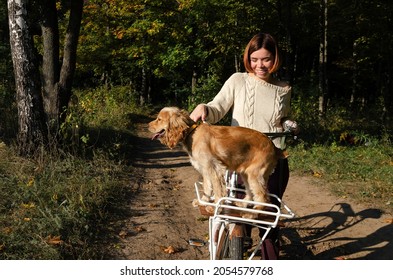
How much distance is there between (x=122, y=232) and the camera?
19.3 feet

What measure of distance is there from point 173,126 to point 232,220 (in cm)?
99

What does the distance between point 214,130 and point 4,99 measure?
9.22 m

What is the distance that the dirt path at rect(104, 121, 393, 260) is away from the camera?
564 cm

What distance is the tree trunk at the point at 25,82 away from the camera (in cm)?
782

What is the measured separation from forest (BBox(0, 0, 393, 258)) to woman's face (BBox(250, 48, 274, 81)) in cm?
295

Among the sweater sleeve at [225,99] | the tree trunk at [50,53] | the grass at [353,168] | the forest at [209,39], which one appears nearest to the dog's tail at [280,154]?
the sweater sleeve at [225,99]

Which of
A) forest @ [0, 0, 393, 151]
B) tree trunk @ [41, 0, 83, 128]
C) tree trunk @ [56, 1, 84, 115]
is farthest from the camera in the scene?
forest @ [0, 0, 393, 151]

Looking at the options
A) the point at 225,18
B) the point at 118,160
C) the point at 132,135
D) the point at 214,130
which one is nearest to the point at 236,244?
the point at 214,130

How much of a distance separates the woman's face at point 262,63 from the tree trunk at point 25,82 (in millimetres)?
5310

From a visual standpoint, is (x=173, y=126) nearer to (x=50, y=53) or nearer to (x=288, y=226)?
Result: (x=288, y=226)

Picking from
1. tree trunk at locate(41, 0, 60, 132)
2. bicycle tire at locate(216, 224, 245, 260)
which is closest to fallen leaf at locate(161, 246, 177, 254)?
bicycle tire at locate(216, 224, 245, 260)

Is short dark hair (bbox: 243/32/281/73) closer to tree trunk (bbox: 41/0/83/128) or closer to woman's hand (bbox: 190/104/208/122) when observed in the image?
woman's hand (bbox: 190/104/208/122)

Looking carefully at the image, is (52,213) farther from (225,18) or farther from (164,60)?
(164,60)

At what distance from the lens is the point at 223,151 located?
12.3 ft
